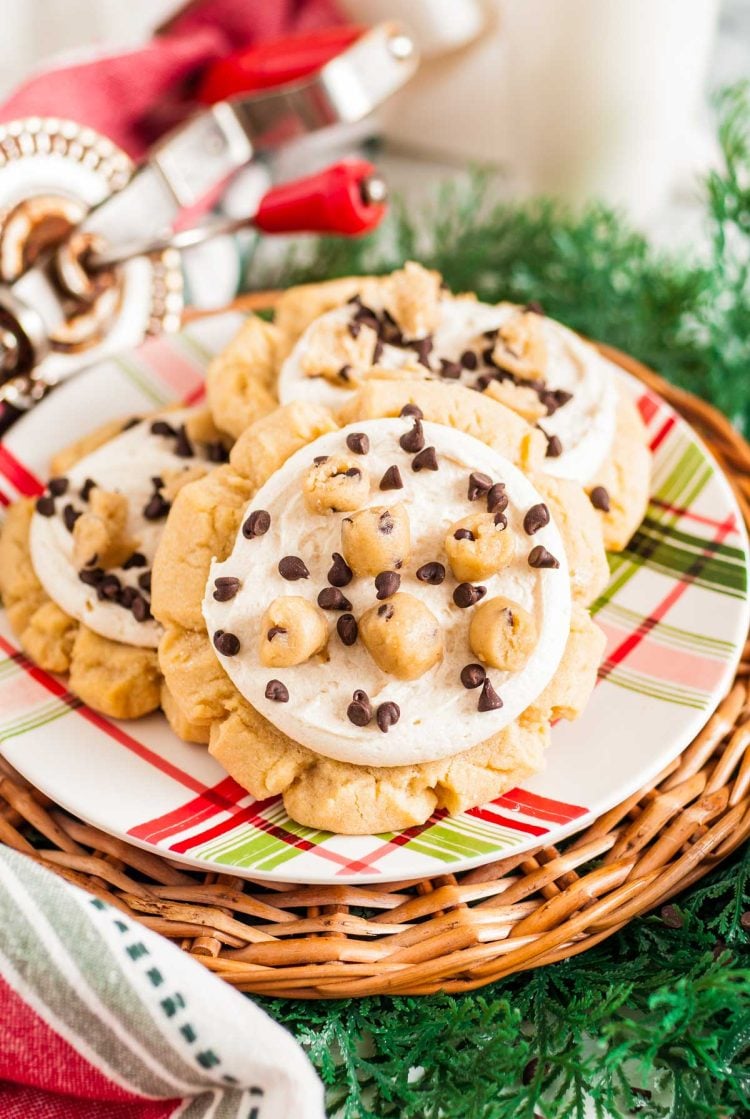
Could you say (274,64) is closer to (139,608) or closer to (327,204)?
(327,204)

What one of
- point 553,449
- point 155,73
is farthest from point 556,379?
point 155,73

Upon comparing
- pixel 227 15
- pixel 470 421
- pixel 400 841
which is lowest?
pixel 400 841

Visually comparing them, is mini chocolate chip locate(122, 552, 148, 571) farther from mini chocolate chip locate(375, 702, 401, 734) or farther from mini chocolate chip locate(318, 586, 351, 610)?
mini chocolate chip locate(375, 702, 401, 734)

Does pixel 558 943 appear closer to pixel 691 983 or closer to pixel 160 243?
pixel 691 983

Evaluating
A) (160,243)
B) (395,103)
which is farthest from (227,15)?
→ (160,243)

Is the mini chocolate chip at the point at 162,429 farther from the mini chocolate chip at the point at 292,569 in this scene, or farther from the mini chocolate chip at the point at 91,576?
the mini chocolate chip at the point at 292,569

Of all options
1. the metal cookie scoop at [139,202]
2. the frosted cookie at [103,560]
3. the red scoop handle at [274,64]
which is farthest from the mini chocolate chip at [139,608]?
the red scoop handle at [274,64]
